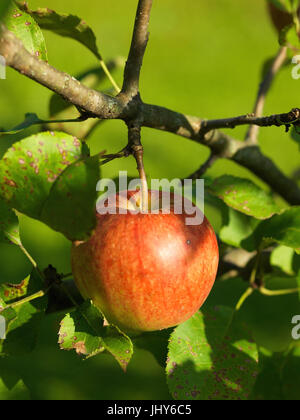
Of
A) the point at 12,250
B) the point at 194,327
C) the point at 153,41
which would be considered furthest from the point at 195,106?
the point at 194,327

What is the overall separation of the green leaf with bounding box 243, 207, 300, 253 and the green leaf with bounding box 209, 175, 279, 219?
0.07 feet

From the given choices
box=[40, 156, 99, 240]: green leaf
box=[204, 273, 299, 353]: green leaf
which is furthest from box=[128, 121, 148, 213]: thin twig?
box=[204, 273, 299, 353]: green leaf

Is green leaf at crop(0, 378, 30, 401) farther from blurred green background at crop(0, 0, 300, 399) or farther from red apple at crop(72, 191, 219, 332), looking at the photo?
blurred green background at crop(0, 0, 300, 399)

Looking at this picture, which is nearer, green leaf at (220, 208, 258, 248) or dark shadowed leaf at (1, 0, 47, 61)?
dark shadowed leaf at (1, 0, 47, 61)

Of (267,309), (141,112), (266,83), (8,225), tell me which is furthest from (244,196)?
(267,309)

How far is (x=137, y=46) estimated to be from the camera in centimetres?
58

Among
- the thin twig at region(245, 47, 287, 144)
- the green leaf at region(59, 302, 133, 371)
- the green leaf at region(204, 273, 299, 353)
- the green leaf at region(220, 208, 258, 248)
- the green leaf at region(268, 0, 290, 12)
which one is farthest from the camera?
the green leaf at region(204, 273, 299, 353)

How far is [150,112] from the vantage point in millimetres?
612

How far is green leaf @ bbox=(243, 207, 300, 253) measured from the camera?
26.0 inches

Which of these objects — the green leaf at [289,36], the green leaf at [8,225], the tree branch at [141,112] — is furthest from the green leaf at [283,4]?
the green leaf at [8,225]

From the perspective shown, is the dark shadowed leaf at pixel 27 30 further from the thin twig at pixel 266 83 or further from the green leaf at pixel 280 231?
the thin twig at pixel 266 83

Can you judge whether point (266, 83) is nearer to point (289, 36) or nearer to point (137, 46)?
point (289, 36)

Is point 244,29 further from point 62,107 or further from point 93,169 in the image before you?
point 93,169

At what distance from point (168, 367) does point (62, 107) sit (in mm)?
417
